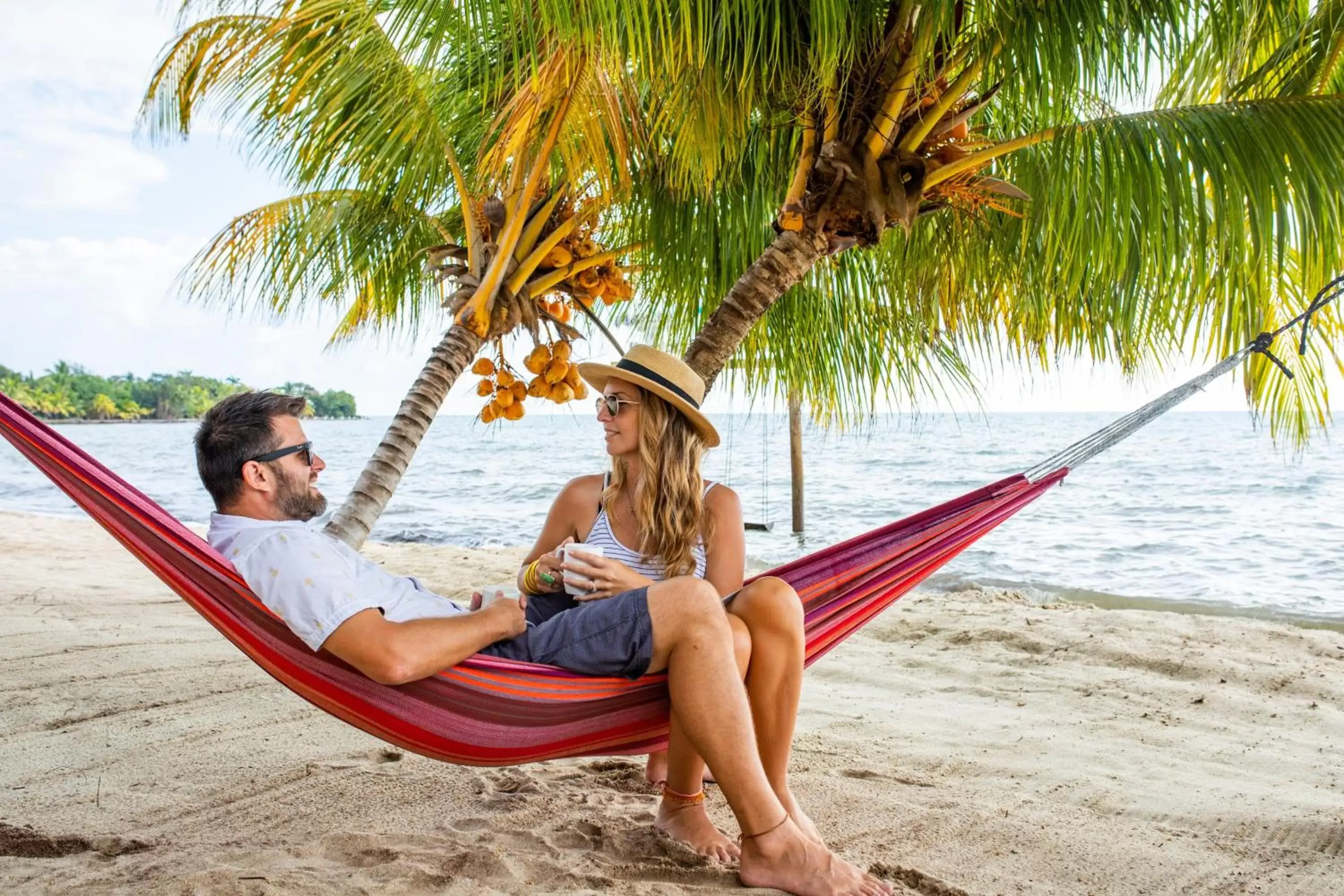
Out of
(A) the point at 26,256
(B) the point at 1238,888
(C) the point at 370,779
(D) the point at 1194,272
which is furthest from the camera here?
(A) the point at 26,256

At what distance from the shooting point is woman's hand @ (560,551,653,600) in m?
1.63

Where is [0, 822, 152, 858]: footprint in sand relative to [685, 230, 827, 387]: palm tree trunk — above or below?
below

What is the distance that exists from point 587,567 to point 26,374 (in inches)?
1551

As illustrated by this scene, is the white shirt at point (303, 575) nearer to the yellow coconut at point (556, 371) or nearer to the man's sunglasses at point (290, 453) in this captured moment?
the man's sunglasses at point (290, 453)

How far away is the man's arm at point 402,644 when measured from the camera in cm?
135

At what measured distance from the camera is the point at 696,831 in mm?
1687

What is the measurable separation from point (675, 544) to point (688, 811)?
468mm

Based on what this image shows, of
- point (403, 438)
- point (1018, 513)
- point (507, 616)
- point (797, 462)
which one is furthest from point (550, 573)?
point (797, 462)

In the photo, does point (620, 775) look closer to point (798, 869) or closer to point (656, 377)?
point (798, 869)

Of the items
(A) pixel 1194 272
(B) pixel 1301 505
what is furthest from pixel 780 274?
(B) pixel 1301 505

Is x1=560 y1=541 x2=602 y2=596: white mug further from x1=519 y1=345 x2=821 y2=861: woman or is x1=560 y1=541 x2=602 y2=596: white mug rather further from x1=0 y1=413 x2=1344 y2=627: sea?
x1=0 y1=413 x2=1344 y2=627: sea

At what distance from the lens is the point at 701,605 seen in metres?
1.48

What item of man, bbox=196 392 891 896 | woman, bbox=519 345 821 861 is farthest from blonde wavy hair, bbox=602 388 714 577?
man, bbox=196 392 891 896

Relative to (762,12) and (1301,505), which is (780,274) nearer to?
(762,12)
